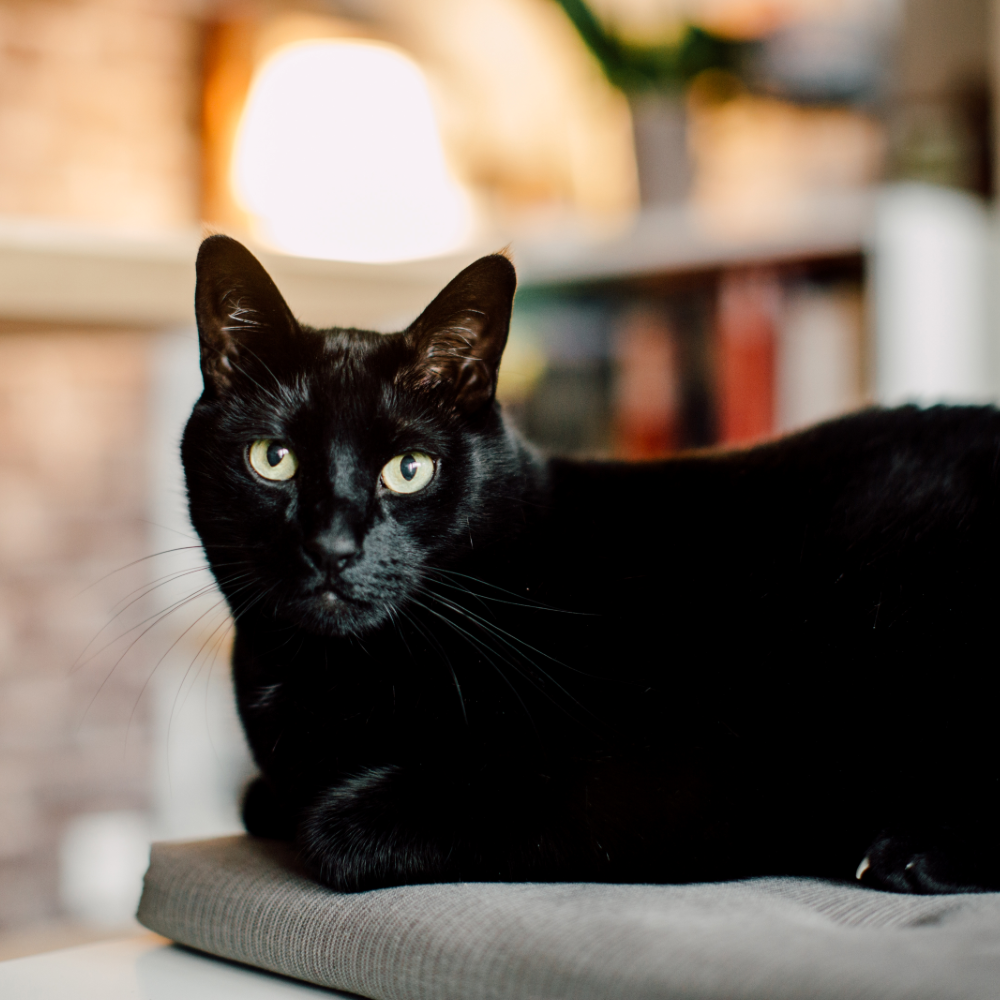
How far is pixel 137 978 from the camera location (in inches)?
22.9

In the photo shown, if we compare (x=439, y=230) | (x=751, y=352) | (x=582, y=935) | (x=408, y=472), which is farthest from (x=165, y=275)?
(x=751, y=352)

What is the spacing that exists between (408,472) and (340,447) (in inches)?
2.4

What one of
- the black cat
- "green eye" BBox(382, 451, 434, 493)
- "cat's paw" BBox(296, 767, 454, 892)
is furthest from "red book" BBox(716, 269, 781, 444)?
"cat's paw" BBox(296, 767, 454, 892)

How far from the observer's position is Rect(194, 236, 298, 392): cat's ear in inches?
27.4

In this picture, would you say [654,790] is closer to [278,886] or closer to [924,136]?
[278,886]

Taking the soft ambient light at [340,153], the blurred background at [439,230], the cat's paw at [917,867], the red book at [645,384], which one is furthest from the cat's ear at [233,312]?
the red book at [645,384]

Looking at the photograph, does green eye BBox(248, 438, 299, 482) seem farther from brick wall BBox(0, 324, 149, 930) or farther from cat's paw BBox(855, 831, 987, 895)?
brick wall BBox(0, 324, 149, 930)

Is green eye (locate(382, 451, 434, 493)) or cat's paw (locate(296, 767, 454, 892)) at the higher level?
green eye (locate(382, 451, 434, 493))

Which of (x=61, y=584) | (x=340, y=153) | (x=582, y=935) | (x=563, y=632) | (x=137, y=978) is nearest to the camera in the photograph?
(x=582, y=935)

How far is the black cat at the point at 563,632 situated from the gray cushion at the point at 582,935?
0.12 feet

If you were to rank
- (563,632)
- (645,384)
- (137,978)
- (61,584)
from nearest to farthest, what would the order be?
(137,978) → (563,632) → (645,384) → (61,584)

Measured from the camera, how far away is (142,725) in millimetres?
2029

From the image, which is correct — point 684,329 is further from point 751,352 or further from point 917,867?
point 917,867

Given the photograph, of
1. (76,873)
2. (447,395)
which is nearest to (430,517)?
(447,395)
